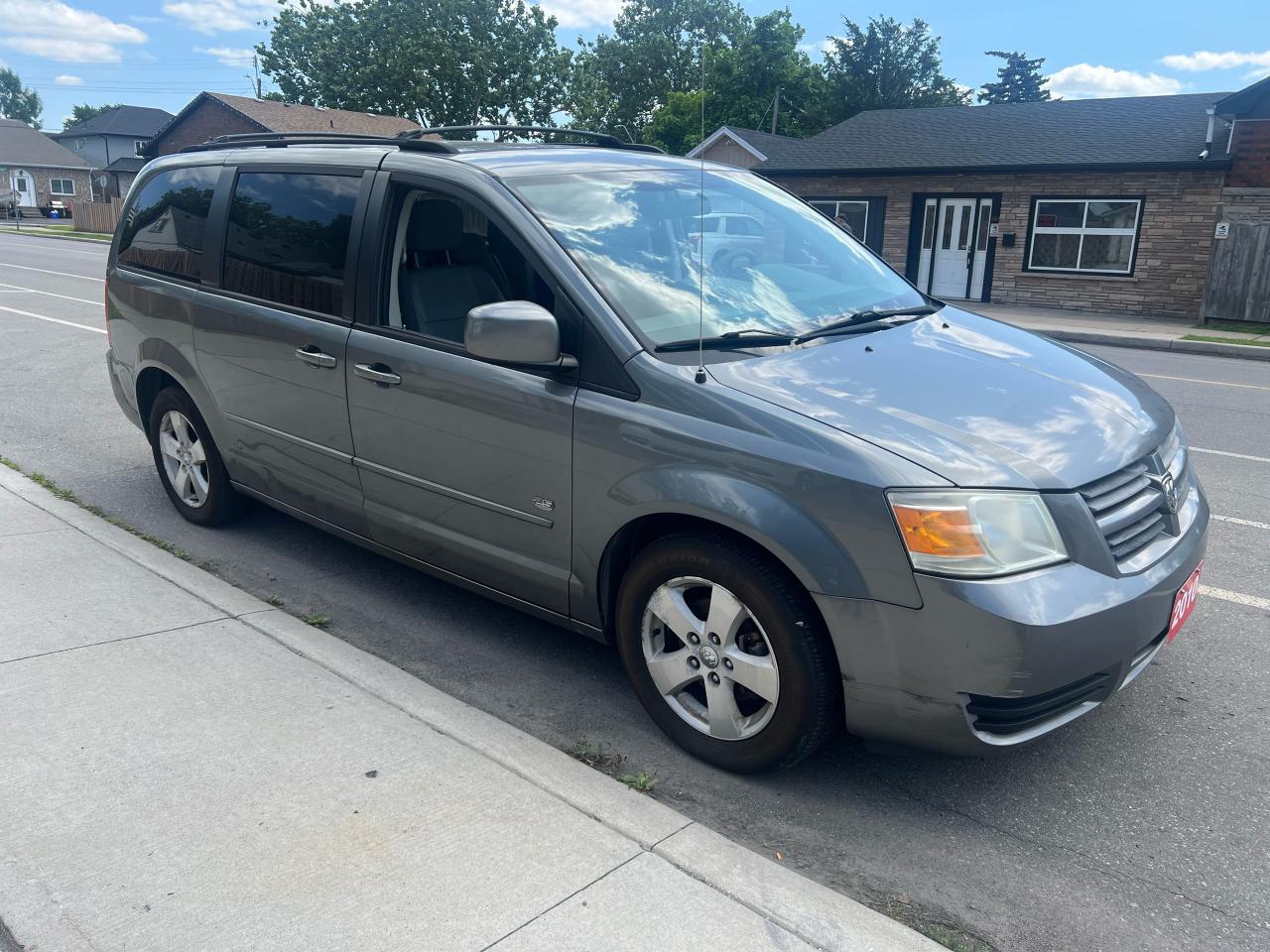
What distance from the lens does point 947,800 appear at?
10.1 ft

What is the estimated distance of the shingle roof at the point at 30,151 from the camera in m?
69.0

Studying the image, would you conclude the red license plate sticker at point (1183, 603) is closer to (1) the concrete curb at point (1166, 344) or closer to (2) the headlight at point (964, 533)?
(2) the headlight at point (964, 533)

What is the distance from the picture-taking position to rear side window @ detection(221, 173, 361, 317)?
4.14 metres

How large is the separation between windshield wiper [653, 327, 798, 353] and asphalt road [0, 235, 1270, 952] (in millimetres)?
1293

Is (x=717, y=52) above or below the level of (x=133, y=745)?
above

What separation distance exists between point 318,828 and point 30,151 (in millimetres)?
82544

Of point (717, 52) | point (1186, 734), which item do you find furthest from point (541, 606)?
point (717, 52)

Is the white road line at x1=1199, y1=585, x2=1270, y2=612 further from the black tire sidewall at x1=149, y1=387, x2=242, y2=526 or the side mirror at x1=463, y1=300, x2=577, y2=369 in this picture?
the black tire sidewall at x1=149, y1=387, x2=242, y2=526

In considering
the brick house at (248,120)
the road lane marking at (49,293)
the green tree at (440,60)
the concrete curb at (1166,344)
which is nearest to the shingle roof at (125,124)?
the green tree at (440,60)

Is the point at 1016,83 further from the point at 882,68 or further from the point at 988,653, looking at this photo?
the point at 988,653

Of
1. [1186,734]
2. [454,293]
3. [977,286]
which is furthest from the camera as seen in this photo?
[977,286]

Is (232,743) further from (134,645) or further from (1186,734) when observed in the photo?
(1186,734)

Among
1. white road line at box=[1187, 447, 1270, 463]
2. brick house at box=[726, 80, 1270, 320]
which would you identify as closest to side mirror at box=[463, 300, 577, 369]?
white road line at box=[1187, 447, 1270, 463]

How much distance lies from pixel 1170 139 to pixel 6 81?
6082 inches
